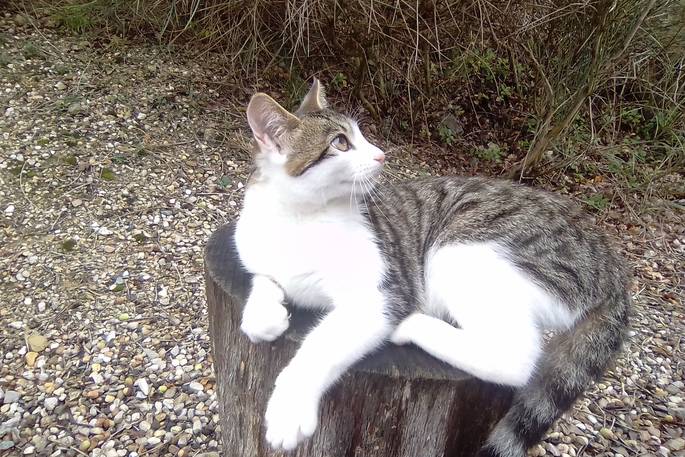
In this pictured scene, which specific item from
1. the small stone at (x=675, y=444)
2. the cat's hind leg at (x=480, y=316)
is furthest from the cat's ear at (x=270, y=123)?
the small stone at (x=675, y=444)

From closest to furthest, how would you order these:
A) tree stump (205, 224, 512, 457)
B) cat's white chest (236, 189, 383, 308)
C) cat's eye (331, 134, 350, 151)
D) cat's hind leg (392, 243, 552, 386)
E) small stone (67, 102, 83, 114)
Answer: tree stump (205, 224, 512, 457), cat's hind leg (392, 243, 552, 386), cat's white chest (236, 189, 383, 308), cat's eye (331, 134, 350, 151), small stone (67, 102, 83, 114)

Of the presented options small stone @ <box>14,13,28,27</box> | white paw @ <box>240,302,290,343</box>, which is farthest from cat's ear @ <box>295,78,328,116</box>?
small stone @ <box>14,13,28,27</box>

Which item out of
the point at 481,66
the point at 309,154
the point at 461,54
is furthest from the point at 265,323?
the point at 481,66

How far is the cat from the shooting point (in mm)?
1781

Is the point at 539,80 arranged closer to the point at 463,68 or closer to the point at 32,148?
the point at 463,68

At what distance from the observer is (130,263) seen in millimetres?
3793

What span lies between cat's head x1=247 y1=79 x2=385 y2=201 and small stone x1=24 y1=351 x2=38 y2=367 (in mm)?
2052

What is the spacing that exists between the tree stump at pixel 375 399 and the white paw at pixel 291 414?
0.39 feet

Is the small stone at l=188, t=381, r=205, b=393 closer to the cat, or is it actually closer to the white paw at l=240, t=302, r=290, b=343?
the cat

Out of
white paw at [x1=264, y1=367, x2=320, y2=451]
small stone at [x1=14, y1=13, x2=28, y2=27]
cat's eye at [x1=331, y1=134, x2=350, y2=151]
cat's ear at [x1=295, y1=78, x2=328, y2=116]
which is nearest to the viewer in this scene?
white paw at [x1=264, y1=367, x2=320, y2=451]

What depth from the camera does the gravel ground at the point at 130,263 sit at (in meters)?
2.95

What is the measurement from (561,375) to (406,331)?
597 mm

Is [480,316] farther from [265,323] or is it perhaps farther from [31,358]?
[31,358]

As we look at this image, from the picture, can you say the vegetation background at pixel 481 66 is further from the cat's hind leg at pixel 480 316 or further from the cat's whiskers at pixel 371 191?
the cat's hind leg at pixel 480 316
